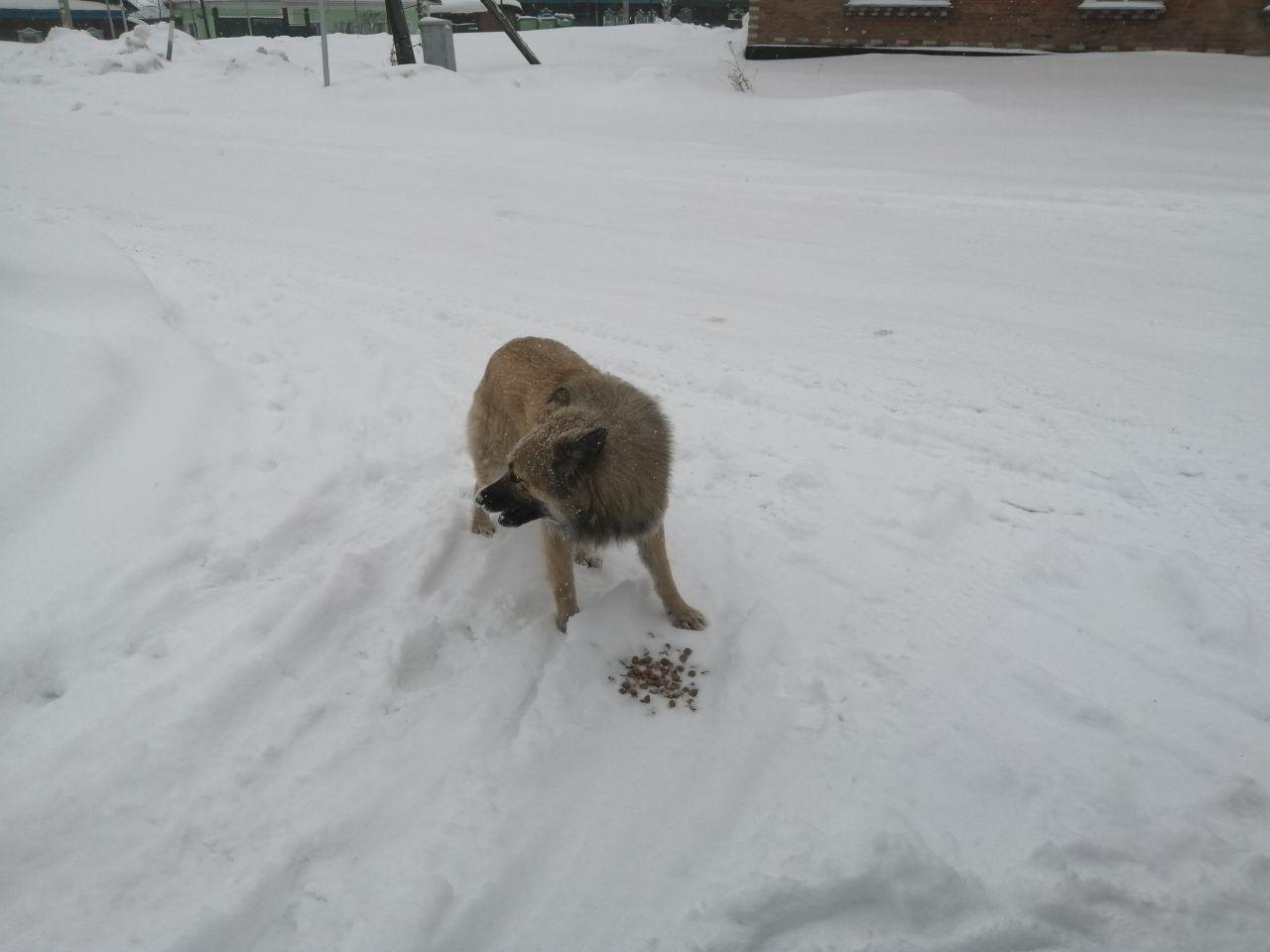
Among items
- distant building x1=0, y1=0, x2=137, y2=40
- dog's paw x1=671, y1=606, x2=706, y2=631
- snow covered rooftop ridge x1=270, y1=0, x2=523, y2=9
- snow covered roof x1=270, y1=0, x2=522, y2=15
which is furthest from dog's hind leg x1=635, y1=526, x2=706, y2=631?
distant building x1=0, y1=0, x2=137, y2=40

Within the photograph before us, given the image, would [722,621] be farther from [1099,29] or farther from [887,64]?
[1099,29]

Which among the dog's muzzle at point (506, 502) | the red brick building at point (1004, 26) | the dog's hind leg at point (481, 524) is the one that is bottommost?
the dog's hind leg at point (481, 524)

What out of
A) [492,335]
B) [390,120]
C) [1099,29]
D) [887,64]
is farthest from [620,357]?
[1099,29]

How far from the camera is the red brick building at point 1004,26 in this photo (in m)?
14.9

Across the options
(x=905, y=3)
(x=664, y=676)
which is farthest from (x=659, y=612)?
(x=905, y=3)

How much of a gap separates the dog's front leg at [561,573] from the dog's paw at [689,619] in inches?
18.2

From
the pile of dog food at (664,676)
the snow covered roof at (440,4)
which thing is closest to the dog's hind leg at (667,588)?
the pile of dog food at (664,676)

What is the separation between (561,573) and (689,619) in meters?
0.61

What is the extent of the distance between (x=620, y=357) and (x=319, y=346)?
92.0 inches

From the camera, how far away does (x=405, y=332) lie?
564 cm

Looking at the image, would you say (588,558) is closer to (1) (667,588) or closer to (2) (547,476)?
(1) (667,588)

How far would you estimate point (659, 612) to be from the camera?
10.2 feet

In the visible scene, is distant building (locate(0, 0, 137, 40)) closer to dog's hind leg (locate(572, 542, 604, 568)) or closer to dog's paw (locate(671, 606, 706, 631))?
dog's hind leg (locate(572, 542, 604, 568))

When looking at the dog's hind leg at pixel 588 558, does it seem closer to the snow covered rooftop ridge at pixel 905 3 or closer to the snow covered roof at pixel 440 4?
the snow covered rooftop ridge at pixel 905 3
